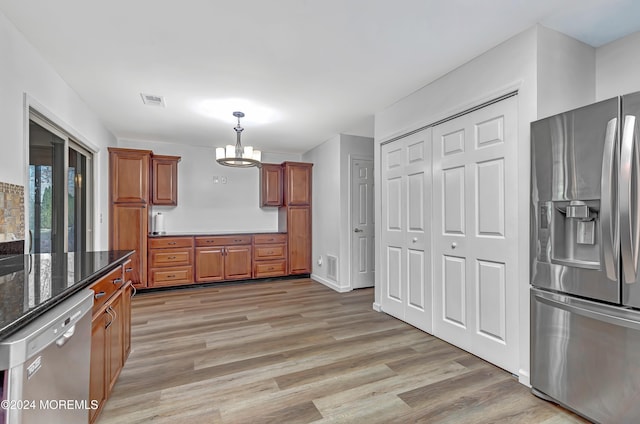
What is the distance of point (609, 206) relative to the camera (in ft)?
5.26

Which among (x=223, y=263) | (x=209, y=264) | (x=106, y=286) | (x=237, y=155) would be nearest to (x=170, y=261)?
(x=209, y=264)

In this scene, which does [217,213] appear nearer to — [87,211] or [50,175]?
[87,211]

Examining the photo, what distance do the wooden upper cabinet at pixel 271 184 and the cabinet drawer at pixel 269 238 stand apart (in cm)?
60

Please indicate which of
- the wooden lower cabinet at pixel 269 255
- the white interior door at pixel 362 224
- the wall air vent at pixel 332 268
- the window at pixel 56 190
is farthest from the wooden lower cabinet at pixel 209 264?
the white interior door at pixel 362 224

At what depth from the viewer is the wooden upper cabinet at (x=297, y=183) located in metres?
5.61

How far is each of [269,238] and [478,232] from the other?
3.75 m

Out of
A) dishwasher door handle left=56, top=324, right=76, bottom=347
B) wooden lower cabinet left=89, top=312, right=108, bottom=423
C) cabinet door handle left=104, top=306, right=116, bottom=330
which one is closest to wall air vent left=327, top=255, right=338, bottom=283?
cabinet door handle left=104, top=306, right=116, bottom=330

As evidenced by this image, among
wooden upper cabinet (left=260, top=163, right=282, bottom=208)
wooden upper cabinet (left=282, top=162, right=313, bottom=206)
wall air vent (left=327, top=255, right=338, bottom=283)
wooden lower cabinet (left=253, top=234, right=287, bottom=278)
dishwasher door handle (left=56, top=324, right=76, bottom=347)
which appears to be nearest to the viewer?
dishwasher door handle (left=56, top=324, right=76, bottom=347)

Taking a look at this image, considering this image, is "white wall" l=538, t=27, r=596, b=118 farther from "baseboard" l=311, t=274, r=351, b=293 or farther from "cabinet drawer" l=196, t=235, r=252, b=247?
"cabinet drawer" l=196, t=235, r=252, b=247

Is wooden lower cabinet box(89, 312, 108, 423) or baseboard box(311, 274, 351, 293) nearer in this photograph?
wooden lower cabinet box(89, 312, 108, 423)

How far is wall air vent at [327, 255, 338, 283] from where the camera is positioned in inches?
194

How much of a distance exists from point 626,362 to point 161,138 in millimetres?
5713

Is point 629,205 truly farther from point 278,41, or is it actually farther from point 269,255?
point 269,255

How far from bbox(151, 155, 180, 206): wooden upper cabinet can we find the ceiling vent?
1.71 metres
